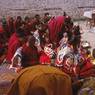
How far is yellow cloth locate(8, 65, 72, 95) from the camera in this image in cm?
316

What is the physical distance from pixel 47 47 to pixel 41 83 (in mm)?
5003

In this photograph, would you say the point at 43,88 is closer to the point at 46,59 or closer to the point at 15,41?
the point at 46,59

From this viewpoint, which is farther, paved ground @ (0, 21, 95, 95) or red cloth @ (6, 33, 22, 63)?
red cloth @ (6, 33, 22, 63)

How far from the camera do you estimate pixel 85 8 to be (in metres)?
13.9

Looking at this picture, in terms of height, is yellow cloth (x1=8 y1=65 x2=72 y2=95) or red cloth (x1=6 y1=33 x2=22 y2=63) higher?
yellow cloth (x1=8 y1=65 x2=72 y2=95)

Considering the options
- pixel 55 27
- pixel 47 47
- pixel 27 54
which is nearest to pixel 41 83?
pixel 27 54

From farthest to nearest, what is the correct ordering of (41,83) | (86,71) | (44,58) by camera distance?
(44,58) < (86,71) < (41,83)

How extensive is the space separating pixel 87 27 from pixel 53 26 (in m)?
2.98

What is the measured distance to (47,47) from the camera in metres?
8.14

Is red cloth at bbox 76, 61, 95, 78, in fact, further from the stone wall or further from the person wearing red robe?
the stone wall

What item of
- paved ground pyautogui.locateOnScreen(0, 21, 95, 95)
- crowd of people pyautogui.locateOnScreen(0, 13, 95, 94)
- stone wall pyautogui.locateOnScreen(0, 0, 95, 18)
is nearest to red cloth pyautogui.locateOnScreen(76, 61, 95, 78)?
crowd of people pyautogui.locateOnScreen(0, 13, 95, 94)

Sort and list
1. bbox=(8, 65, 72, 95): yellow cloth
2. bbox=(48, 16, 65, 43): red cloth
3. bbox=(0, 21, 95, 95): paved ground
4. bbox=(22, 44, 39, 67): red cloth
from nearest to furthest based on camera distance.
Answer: bbox=(8, 65, 72, 95): yellow cloth → bbox=(0, 21, 95, 95): paved ground → bbox=(22, 44, 39, 67): red cloth → bbox=(48, 16, 65, 43): red cloth

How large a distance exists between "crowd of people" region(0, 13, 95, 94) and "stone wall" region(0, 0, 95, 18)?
3751mm

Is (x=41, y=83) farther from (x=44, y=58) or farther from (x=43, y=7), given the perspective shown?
(x=43, y=7)
